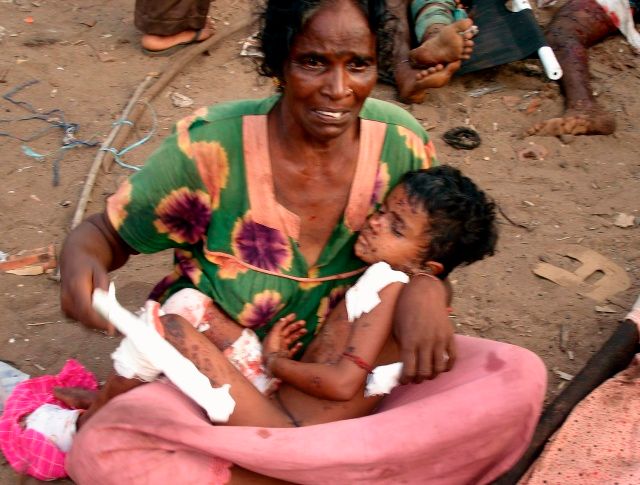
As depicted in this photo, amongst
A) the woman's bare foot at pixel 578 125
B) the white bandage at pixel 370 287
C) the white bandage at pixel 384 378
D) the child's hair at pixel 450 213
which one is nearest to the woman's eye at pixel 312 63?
the child's hair at pixel 450 213

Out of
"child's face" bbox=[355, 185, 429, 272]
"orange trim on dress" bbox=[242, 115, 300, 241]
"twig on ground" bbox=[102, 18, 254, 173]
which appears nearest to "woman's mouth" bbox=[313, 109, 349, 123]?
"orange trim on dress" bbox=[242, 115, 300, 241]

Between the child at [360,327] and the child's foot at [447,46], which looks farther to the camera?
the child's foot at [447,46]

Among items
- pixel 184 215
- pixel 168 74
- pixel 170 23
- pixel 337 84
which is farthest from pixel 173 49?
pixel 337 84

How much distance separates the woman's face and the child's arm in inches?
19.7

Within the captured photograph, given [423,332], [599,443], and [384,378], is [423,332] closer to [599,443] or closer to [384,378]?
[384,378]

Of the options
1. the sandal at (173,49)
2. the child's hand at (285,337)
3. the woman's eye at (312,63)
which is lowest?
the sandal at (173,49)

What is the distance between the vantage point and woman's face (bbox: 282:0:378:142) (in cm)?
197

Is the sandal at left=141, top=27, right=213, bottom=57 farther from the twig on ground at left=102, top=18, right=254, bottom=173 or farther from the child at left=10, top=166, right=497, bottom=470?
the child at left=10, top=166, right=497, bottom=470

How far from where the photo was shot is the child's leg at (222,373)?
7.00ft

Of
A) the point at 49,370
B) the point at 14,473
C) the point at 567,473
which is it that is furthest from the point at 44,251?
the point at 567,473

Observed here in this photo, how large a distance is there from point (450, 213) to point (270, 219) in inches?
20.1

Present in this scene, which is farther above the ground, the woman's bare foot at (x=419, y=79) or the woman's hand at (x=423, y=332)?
the woman's hand at (x=423, y=332)

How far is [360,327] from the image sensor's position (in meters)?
2.21

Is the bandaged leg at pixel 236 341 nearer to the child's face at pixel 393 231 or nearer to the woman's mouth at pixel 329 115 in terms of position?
the child's face at pixel 393 231
